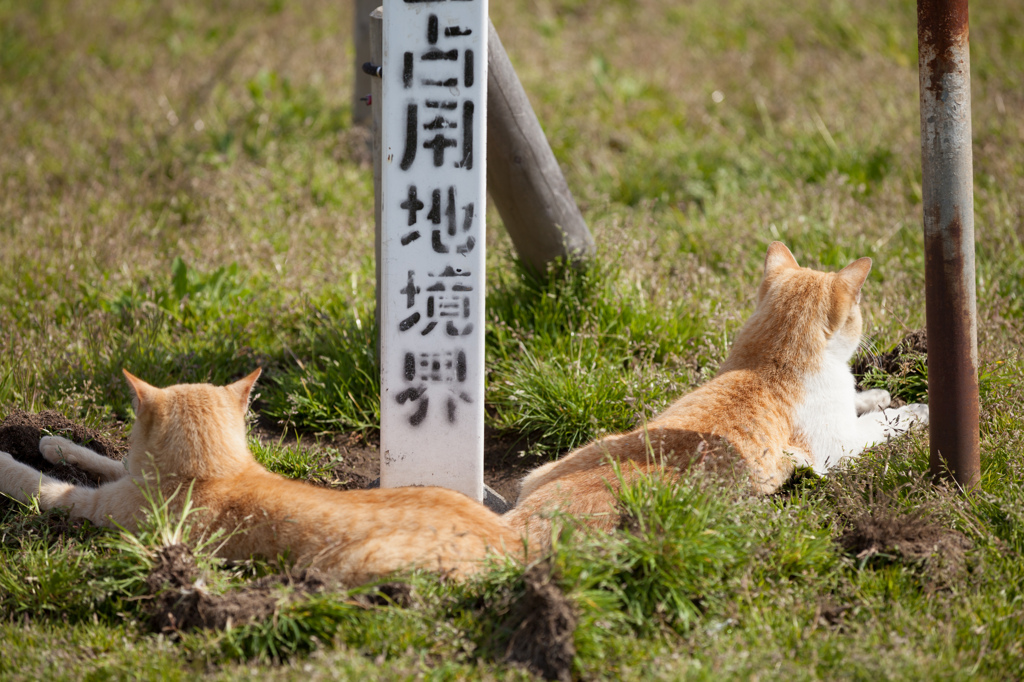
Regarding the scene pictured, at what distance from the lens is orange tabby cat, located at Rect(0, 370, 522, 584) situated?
8.54ft

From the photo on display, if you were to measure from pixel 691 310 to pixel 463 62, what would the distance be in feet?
6.99

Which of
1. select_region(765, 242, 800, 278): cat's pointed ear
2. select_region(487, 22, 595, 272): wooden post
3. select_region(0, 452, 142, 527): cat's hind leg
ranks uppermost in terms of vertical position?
select_region(487, 22, 595, 272): wooden post

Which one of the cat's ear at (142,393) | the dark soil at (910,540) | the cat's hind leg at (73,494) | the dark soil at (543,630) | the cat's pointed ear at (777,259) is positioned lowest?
the dark soil at (543,630)

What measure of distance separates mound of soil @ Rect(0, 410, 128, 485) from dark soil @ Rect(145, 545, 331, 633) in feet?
3.68

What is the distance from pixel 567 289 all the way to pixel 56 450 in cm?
259

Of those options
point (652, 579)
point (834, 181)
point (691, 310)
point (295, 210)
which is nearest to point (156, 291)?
point (295, 210)

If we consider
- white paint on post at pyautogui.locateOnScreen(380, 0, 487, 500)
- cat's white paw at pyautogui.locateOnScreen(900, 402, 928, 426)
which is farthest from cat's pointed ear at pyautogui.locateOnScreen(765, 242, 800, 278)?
white paint on post at pyautogui.locateOnScreen(380, 0, 487, 500)

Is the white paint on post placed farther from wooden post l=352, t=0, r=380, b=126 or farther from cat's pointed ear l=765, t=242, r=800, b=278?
wooden post l=352, t=0, r=380, b=126

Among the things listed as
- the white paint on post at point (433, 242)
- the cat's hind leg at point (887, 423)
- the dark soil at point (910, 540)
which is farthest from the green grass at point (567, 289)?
the white paint on post at point (433, 242)

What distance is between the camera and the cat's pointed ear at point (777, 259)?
A: 369cm

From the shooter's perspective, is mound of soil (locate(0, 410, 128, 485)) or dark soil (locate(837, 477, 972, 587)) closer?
dark soil (locate(837, 477, 972, 587))

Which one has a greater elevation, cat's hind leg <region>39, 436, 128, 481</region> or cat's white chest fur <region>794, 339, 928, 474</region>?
cat's white chest fur <region>794, 339, 928, 474</region>

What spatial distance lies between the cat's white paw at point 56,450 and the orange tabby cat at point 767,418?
6.55 feet

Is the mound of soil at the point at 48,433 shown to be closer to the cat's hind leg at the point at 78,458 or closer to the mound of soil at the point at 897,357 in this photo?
the cat's hind leg at the point at 78,458
